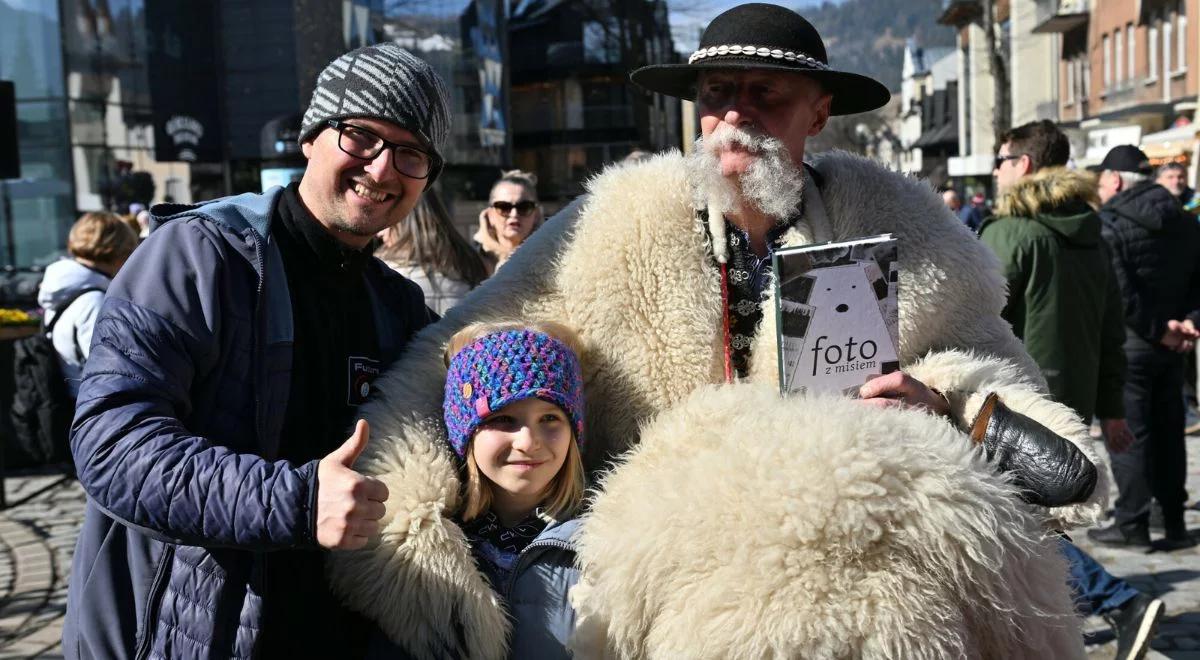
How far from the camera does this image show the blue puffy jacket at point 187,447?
1723 mm

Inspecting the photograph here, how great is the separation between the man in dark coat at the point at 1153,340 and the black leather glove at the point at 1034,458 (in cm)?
433

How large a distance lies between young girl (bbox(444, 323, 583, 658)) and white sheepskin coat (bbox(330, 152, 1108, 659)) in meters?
0.06

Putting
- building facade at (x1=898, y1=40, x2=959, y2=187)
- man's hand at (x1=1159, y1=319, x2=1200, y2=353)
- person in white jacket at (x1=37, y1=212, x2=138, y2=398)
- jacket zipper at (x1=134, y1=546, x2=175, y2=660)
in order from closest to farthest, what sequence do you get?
jacket zipper at (x1=134, y1=546, x2=175, y2=660) < man's hand at (x1=1159, y1=319, x2=1200, y2=353) < person in white jacket at (x1=37, y1=212, x2=138, y2=398) < building facade at (x1=898, y1=40, x2=959, y2=187)

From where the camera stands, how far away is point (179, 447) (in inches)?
68.8

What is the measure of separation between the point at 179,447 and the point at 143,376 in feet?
0.50

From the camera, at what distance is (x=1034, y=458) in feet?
6.75

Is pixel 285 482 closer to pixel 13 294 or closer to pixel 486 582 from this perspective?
pixel 486 582

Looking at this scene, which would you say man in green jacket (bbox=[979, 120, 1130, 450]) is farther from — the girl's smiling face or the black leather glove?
the girl's smiling face

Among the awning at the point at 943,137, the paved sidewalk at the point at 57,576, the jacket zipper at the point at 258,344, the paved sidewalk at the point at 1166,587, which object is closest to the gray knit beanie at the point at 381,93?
the jacket zipper at the point at 258,344

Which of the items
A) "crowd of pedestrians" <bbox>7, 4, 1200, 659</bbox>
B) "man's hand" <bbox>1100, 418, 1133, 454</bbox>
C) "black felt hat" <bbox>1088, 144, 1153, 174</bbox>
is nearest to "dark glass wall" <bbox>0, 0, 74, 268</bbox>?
"black felt hat" <bbox>1088, 144, 1153, 174</bbox>

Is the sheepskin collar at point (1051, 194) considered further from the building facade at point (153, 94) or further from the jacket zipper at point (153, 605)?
the building facade at point (153, 94)

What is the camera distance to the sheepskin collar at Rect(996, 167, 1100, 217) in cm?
481

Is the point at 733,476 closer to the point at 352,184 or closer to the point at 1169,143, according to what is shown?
the point at 352,184

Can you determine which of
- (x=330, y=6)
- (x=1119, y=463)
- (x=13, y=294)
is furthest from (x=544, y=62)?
(x=1119, y=463)
